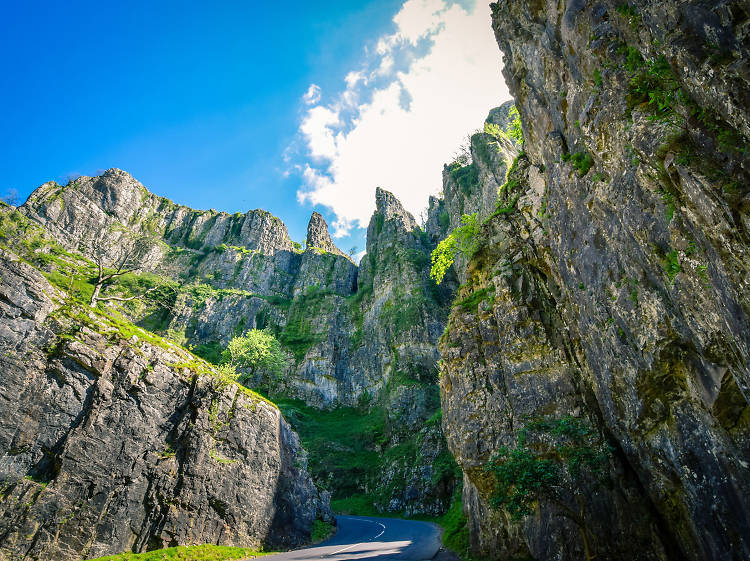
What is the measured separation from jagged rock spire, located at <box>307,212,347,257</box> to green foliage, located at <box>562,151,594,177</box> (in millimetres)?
98075

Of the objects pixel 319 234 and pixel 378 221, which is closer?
pixel 378 221

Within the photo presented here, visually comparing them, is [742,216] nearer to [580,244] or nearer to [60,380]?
[580,244]

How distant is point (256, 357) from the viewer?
58.8m

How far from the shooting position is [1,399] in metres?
13.1

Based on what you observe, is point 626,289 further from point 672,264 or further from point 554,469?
point 554,469

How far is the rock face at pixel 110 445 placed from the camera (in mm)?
12906

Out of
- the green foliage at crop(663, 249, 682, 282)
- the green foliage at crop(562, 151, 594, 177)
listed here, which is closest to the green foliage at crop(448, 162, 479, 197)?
the green foliage at crop(562, 151, 594, 177)

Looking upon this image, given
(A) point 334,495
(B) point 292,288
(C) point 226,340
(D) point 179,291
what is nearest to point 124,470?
(A) point 334,495

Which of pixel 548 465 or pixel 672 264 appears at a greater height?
pixel 672 264

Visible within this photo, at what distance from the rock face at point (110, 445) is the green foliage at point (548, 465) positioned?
13370 mm

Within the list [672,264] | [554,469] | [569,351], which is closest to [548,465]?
[554,469]

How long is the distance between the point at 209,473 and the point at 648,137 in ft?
73.1

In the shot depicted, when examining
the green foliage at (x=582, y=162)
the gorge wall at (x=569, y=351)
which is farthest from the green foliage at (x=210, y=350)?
the green foliage at (x=582, y=162)

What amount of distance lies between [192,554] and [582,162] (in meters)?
23.1
